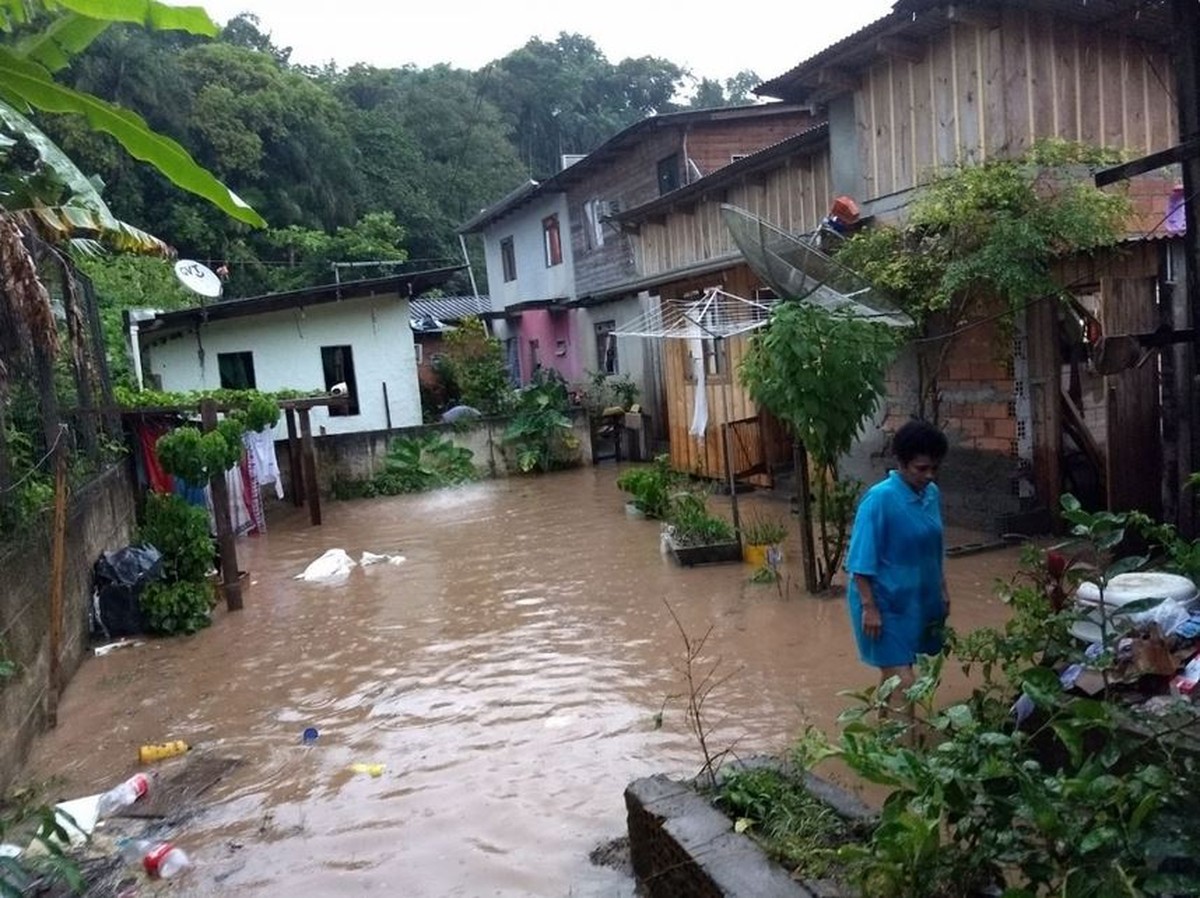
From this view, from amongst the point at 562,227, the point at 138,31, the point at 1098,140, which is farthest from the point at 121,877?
the point at 138,31

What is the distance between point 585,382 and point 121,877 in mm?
18637

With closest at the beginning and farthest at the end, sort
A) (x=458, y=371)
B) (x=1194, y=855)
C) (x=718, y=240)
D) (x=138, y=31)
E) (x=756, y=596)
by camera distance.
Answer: (x=1194, y=855) < (x=756, y=596) < (x=718, y=240) < (x=458, y=371) < (x=138, y=31)

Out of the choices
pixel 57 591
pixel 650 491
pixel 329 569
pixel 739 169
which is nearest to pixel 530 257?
pixel 739 169

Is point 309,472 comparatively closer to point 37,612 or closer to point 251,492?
point 251,492

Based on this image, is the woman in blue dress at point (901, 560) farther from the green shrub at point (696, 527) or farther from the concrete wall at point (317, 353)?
the concrete wall at point (317, 353)

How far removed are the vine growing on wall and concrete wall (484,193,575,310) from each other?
15522 millimetres

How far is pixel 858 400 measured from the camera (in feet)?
23.8

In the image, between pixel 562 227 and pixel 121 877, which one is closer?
pixel 121 877

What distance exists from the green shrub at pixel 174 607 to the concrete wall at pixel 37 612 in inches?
19.6

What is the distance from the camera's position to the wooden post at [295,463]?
16141mm

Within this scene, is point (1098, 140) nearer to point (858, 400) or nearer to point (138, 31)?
point (858, 400)

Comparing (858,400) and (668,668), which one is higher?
(858,400)

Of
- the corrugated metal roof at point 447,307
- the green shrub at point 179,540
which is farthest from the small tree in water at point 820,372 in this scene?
the corrugated metal roof at point 447,307

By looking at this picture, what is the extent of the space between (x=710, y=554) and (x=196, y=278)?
971cm
